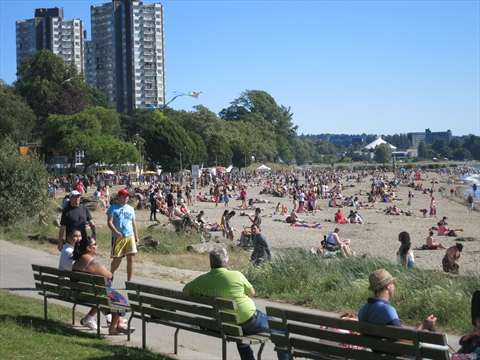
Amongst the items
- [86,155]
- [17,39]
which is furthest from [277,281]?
[17,39]

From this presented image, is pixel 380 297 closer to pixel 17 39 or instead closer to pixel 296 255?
pixel 296 255

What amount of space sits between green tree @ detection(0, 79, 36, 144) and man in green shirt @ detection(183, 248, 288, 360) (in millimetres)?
59336

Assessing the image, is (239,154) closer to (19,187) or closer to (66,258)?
(19,187)

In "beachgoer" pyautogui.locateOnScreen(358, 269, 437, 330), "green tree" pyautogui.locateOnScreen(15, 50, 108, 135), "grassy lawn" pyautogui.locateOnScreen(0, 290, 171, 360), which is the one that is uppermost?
"green tree" pyautogui.locateOnScreen(15, 50, 108, 135)

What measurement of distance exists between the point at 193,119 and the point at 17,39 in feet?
275

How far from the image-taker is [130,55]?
418 ft

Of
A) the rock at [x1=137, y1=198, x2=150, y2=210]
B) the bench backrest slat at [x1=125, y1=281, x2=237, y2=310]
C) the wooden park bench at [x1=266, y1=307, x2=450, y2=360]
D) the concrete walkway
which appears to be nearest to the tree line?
the rock at [x1=137, y1=198, x2=150, y2=210]

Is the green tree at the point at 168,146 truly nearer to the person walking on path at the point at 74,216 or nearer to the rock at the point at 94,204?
the rock at the point at 94,204

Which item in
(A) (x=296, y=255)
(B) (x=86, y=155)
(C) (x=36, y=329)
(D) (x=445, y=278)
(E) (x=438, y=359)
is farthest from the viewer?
(B) (x=86, y=155)

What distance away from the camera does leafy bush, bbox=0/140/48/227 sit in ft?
59.2

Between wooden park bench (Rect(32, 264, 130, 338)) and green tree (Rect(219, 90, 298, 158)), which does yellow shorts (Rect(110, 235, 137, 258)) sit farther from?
green tree (Rect(219, 90, 298, 158))

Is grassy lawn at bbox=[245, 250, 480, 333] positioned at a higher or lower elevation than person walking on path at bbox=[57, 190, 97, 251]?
lower

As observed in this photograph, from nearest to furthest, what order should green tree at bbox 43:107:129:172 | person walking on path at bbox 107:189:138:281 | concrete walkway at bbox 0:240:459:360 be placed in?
concrete walkway at bbox 0:240:459:360 < person walking on path at bbox 107:189:138:281 < green tree at bbox 43:107:129:172

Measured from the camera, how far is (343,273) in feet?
36.2
